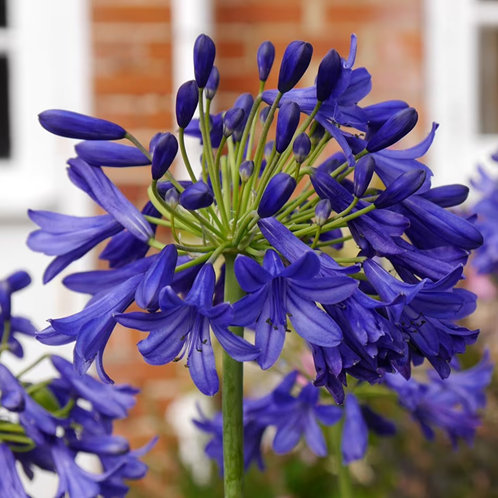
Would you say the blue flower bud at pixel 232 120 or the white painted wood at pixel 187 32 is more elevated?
the white painted wood at pixel 187 32

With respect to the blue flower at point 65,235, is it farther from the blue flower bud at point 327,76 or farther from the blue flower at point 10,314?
the blue flower bud at point 327,76

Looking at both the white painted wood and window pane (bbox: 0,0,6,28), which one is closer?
the white painted wood

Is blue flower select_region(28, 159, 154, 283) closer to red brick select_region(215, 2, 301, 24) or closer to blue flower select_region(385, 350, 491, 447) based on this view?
blue flower select_region(385, 350, 491, 447)

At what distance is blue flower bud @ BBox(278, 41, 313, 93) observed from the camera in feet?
3.44

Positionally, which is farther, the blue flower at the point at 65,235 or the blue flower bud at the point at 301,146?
the blue flower at the point at 65,235

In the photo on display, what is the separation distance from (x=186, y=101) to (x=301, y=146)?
0.51 ft

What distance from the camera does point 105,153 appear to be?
3.71ft

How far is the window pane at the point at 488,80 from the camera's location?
434 cm

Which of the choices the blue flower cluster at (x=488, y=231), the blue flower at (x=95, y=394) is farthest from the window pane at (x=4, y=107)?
the blue flower at (x=95, y=394)

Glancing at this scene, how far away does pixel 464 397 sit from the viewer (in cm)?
162

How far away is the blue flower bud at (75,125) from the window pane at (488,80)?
358 centimetres

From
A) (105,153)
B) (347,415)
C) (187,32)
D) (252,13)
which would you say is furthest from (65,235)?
(252,13)

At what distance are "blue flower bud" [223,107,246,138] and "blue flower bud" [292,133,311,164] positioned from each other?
0.40 feet

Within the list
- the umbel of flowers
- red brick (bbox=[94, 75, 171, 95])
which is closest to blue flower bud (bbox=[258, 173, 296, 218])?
the umbel of flowers
